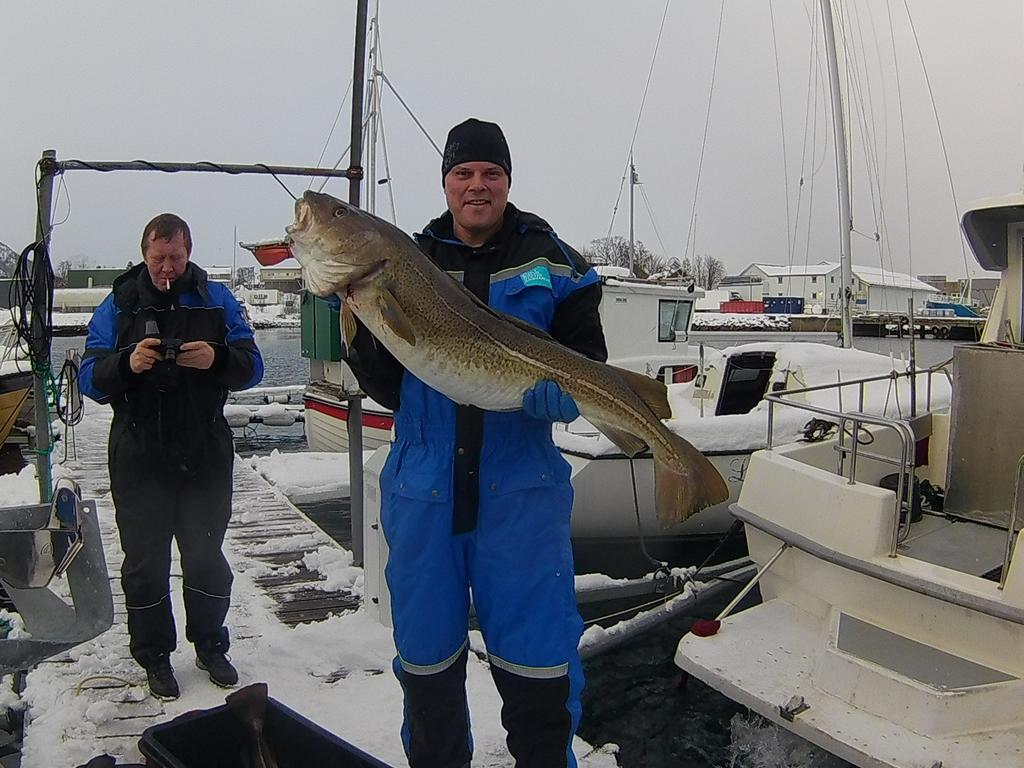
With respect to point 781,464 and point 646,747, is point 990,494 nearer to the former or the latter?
point 781,464

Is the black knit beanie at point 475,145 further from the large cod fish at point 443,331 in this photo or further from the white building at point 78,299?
the white building at point 78,299

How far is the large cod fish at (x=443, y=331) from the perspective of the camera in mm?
2529

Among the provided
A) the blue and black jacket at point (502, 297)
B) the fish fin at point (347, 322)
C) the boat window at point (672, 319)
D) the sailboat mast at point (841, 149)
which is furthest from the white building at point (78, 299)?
the fish fin at point (347, 322)

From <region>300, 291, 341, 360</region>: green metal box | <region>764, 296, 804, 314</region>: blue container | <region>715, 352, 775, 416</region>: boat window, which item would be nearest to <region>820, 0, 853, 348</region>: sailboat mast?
<region>715, 352, 775, 416</region>: boat window

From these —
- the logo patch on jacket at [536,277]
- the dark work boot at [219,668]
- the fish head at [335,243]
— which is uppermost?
the fish head at [335,243]

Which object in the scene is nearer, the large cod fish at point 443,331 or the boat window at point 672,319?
the large cod fish at point 443,331

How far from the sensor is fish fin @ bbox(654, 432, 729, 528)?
2.70 metres

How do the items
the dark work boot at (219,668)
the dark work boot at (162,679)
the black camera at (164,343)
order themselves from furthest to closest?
1. the dark work boot at (219,668)
2. the dark work boot at (162,679)
3. the black camera at (164,343)

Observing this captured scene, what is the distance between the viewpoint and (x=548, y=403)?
2.58 metres

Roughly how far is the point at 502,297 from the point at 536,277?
143 mm

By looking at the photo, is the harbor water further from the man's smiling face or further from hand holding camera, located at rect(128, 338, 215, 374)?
the man's smiling face

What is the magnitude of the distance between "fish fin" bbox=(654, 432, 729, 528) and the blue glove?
0.39 meters

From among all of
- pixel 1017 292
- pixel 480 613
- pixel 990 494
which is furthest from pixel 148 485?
pixel 1017 292

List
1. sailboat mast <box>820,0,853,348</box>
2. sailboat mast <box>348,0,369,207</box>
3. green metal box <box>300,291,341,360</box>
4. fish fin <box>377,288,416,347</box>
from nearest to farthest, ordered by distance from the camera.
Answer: fish fin <box>377,288,416,347</box> < sailboat mast <box>348,0,369,207</box> < green metal box <box>300,291,341,360</box> < sailboat mast <box>820,0,853,348</box>
